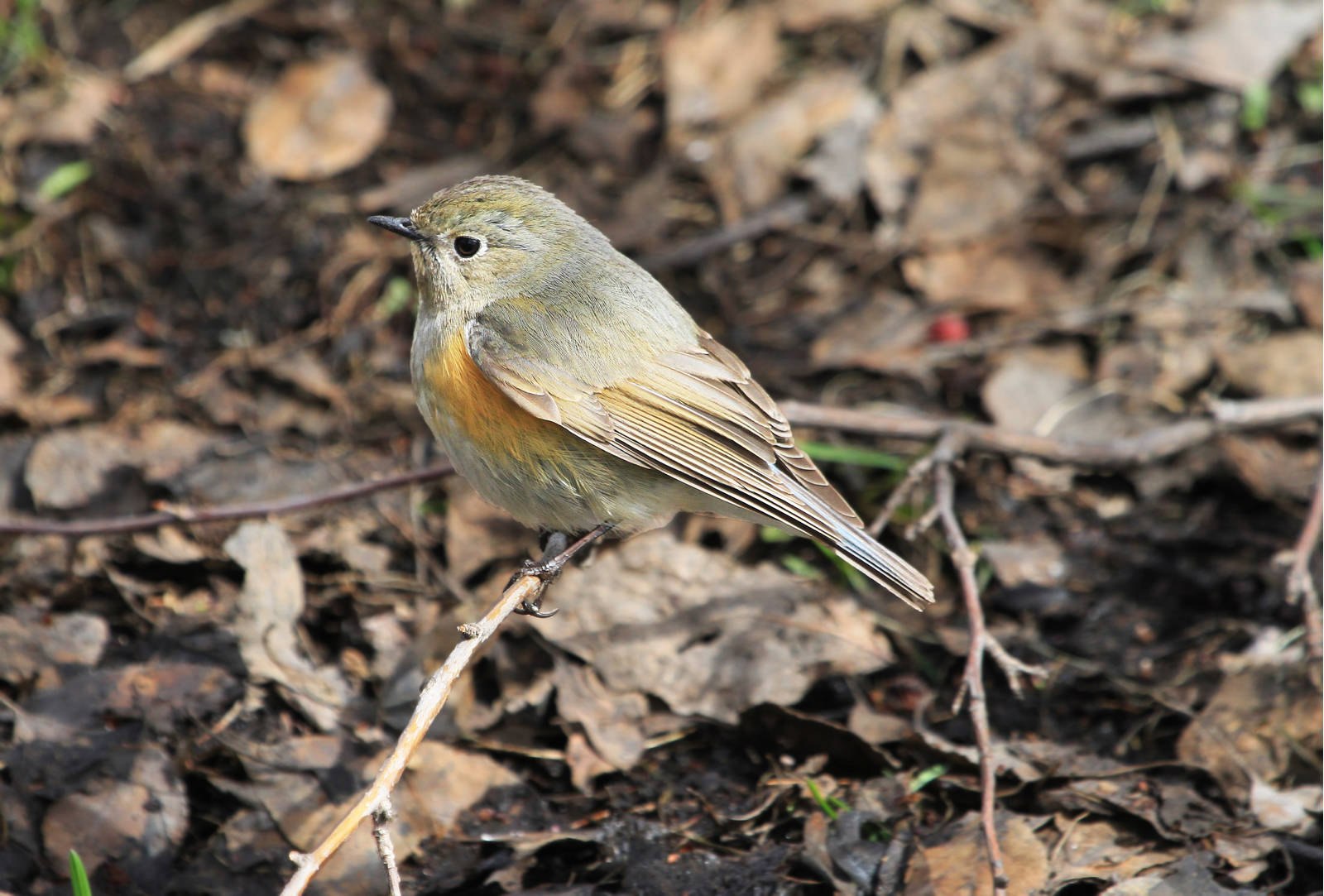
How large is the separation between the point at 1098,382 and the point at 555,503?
285cm

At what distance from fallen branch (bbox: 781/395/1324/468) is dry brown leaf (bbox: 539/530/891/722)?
0.65 meters

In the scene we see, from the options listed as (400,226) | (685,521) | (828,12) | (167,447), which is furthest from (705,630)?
(828,12)

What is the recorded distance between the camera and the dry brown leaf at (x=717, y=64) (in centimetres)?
701

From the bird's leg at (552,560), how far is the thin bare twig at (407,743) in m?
0.14

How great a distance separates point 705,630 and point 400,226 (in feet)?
5.88

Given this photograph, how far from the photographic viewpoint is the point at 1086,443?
503 cm

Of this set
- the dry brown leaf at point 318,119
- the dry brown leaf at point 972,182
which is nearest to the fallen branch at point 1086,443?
the dry brown leaf at point 972,182

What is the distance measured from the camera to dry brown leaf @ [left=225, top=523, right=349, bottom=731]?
14.5ft

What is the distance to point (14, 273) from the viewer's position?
6.36m

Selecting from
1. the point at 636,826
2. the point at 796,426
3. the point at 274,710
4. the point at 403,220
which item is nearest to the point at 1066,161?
the point at 796,426

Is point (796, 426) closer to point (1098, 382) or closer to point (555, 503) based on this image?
point (555, 503)

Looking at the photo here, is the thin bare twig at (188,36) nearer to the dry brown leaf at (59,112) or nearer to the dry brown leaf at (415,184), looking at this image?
the dry brown leaf at (59,112)

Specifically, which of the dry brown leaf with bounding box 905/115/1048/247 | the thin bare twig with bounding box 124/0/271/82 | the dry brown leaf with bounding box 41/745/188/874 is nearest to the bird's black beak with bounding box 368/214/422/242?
the dry brown leaf with bounding box 41/745/188/874

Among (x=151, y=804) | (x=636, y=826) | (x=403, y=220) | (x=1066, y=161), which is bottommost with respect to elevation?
(x=636, y=826)
